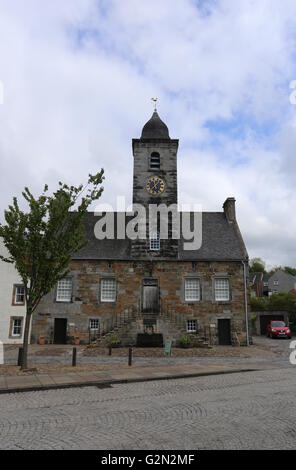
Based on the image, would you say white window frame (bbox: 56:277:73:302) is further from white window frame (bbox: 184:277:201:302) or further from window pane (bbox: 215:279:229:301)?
window pane (bbox: 215:279:229:301)

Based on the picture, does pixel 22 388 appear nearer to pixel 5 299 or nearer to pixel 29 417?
pixel 29 417

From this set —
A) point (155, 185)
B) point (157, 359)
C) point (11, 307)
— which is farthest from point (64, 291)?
point (155, 185)

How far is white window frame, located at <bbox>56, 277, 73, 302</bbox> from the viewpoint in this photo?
80.8 ft

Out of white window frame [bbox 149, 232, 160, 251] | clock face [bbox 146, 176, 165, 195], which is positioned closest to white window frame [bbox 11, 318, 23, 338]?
white window frame [bbox 149, 232, 160, 251]

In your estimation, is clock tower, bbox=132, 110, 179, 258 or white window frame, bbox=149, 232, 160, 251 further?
clock tower, bbox=132, 110, 179, 258

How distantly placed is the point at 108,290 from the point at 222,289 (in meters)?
8.41

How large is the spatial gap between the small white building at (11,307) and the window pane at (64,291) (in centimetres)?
278

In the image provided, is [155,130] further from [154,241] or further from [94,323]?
[94,323]

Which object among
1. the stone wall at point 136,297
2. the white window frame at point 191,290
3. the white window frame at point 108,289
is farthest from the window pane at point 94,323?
the white window frame at point 191,290

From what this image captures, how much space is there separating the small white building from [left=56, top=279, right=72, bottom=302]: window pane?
2.78 meters

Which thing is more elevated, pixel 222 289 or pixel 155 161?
pixel 155 161

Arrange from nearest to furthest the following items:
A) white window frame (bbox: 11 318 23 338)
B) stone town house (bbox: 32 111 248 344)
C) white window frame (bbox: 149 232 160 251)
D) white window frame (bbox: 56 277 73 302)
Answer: stone town house (bbox: 32 111 248 344) < white window frame (bbox: 11 318 23 338) < white window frame (bbox: 56 277 73 302) < white window frame (bbox: 149 232 160 251)

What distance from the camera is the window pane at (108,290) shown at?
24719 mm

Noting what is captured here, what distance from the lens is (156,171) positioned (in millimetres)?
27125
